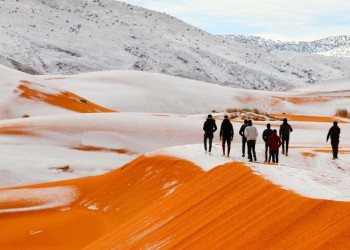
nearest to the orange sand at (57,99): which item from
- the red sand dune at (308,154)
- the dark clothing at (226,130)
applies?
the red sand dune at (308,154)

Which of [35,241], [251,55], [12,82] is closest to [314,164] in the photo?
[35,241]

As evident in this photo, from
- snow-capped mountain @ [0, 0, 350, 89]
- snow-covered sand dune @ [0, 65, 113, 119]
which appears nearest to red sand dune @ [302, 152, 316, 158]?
snow-covered sand dune @ [0, 65, 113, 119]

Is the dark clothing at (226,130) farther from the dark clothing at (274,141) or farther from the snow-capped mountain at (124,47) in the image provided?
the snow-capped mountain at (124,47)

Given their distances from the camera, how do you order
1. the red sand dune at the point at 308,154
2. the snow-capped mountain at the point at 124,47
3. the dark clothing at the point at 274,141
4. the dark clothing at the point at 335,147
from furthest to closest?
the snow-capped mountain at the point at 124,47 < the red sand dune at the point at 308,154 < the dark clothing at the point at 335,147 < the dark clothing at the point at 274,141

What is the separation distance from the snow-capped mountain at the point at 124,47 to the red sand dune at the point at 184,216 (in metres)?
69.6

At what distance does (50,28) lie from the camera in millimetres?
106188

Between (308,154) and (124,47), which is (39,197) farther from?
(124,47)

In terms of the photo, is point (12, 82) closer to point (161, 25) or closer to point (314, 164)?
point (314, 164)

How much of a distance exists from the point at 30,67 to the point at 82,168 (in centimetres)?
6714

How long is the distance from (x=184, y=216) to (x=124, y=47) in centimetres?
10246

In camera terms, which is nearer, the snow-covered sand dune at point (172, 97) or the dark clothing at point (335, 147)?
the dark clothing at point (335, 147)

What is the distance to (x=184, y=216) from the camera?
312 inches

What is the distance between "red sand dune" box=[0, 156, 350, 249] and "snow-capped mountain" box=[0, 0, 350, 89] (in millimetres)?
69630

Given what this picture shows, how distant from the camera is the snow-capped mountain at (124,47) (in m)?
92.8
